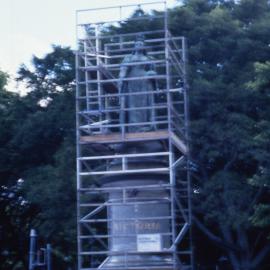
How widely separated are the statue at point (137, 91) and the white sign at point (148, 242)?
2.22 meters

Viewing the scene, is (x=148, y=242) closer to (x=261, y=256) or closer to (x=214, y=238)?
(x=214, y=238)

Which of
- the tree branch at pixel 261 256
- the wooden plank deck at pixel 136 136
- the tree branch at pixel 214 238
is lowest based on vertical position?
the tree branch at pixel 261 256

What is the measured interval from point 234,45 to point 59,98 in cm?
589

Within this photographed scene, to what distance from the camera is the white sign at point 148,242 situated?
15.8m

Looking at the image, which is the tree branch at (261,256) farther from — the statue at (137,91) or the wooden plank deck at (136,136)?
the wooden plank deck at (136,136)

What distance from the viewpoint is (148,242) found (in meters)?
15.8

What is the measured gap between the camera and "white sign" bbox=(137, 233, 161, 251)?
15789 mm

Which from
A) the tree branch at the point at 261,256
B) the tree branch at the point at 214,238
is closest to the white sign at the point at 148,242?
the tree branch at the point at 214,238

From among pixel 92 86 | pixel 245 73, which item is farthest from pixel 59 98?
pixel 245 73

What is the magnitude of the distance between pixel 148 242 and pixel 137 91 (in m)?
3.16

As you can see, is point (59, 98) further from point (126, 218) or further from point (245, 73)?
point (126, 218)

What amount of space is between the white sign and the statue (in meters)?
2.22

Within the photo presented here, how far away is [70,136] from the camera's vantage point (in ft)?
81.7

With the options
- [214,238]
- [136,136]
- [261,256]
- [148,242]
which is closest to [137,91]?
[136,136]
